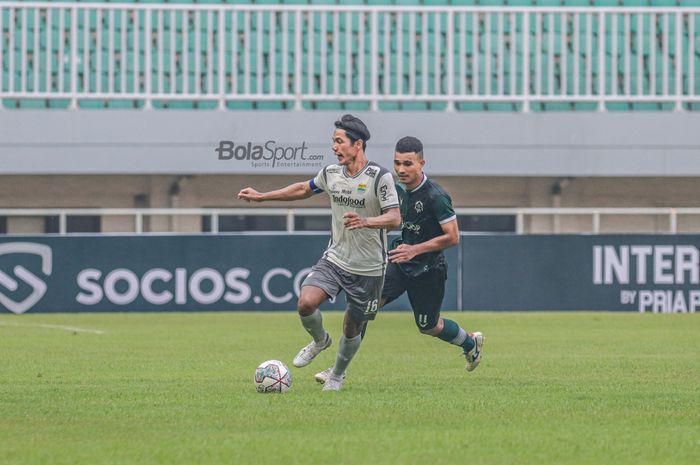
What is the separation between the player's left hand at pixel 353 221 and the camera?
917 centimetres

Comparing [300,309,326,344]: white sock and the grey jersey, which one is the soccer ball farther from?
the grey jersey

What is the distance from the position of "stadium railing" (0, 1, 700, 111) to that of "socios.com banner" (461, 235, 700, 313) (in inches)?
149

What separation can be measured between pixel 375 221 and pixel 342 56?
56.4ft

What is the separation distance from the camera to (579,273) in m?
22.6

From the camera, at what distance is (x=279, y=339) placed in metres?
16.3

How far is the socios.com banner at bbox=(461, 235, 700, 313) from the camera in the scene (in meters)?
22.5

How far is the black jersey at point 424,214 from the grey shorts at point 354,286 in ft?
2.43

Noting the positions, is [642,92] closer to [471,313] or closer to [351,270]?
[471,313]

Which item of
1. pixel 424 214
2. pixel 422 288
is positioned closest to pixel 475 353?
pixel 422 288

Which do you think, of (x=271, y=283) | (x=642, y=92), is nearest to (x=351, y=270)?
(x=271, y=283)

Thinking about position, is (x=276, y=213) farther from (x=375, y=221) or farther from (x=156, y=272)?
(x=375, y=221)

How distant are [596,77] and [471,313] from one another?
6.47 meters

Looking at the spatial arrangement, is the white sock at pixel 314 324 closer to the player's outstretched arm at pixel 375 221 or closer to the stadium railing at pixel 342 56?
the player's outstretched arm at pixel 375 221

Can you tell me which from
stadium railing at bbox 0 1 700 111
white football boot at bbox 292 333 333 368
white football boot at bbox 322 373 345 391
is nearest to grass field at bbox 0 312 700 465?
white football boot at bbox 322 373 345 391
